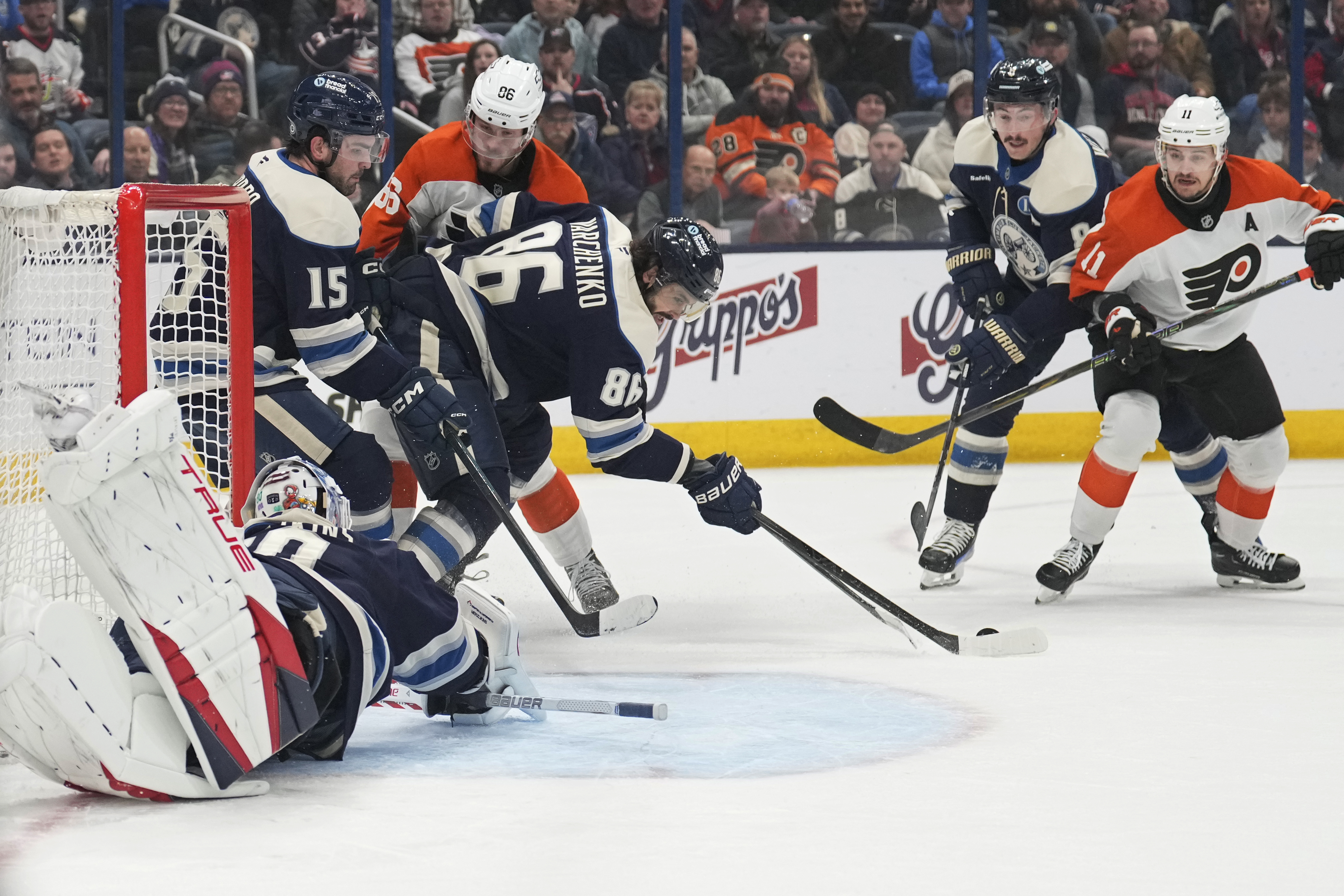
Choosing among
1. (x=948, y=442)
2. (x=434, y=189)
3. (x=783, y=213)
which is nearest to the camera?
(x=434, y=189)

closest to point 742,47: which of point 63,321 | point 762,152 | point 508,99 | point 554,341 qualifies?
point 762,152

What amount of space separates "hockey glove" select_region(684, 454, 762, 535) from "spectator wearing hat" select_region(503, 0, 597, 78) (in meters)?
3.90

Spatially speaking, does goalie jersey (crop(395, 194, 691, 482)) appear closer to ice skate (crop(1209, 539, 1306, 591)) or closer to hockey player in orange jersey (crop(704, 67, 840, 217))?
ice skate (crop(1209, 539, 1306, 591))

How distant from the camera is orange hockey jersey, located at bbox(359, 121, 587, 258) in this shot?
11.5 feet

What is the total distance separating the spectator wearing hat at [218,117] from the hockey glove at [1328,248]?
4.36 m

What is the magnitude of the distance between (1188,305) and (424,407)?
184cm

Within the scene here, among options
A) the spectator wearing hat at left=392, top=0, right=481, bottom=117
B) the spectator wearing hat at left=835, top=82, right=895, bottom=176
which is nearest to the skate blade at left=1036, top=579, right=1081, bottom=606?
the spectator wearing hat at left=835, top=82, right=895, bottom=176

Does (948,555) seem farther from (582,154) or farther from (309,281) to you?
(582,154)

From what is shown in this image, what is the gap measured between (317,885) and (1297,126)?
247 inches

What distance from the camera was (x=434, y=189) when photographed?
3502mm

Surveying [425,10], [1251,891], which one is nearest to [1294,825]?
[1251,891]

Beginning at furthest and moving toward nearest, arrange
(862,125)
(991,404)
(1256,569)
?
1. (862,125)
2. (991,404)
3. (1256,569)

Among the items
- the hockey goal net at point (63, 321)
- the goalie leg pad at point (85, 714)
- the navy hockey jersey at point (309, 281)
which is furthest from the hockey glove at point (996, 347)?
the goalie leg pad at point (85, 714)

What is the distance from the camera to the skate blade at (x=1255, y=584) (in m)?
3.81
